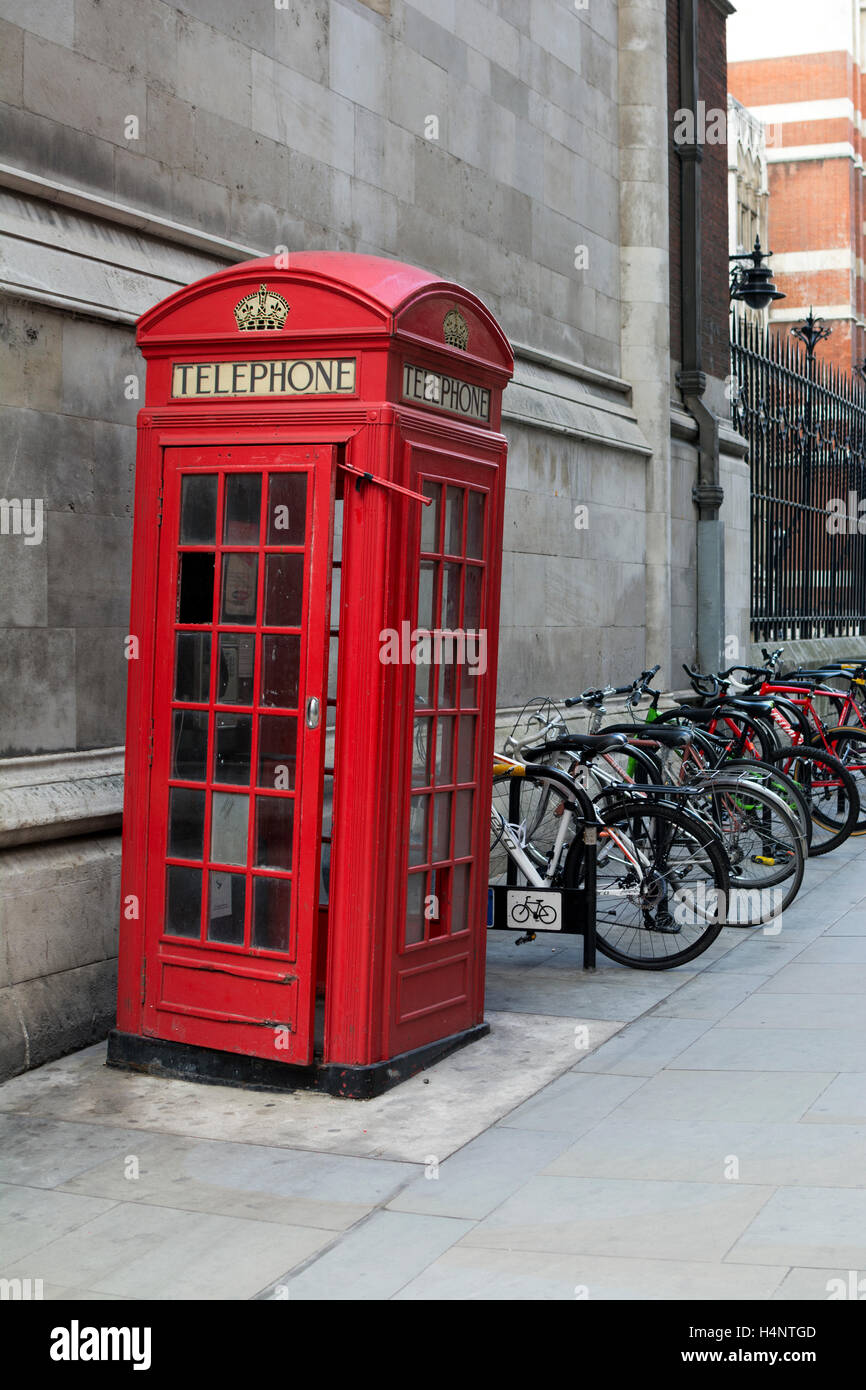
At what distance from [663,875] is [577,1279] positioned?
3761 millimetres

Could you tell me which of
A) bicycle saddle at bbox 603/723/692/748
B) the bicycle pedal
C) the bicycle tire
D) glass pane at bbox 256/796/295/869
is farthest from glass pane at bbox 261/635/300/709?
the bicycle tire

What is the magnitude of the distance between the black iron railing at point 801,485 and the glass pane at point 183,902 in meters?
10.8

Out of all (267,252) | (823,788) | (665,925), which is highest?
(267,252)

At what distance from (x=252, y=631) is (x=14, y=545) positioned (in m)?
1.15

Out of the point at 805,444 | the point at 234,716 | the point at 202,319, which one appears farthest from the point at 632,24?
the point at 234,716

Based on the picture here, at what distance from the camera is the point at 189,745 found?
580cm

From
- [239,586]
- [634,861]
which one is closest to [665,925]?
[634,861]

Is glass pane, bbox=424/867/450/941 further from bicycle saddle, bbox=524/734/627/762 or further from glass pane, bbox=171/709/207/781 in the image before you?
bicycle saddle, bbox=524/734/627/762

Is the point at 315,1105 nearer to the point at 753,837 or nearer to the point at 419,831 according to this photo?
the point at 419,831

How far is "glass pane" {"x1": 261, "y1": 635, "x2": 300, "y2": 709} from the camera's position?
5.62 metres

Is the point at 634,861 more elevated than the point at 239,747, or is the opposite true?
the point at 239,747

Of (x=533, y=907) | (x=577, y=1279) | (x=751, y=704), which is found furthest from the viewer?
(x=751, y=704)

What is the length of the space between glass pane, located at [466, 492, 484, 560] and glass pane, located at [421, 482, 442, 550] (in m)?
0.24

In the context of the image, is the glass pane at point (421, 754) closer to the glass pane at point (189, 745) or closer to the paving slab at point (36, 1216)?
the glass pane at point (189, 745)
